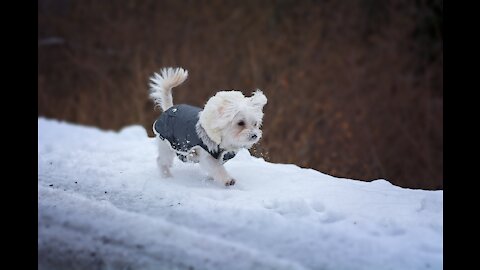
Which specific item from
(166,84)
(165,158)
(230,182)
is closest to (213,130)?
(230,182)

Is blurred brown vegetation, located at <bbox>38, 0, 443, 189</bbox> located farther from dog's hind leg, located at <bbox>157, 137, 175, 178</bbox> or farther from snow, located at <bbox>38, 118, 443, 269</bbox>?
snow, located at <bbox>38, 118, 443, 269</bbox>

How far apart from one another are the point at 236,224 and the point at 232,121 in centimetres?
98

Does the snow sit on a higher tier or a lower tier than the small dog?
lower

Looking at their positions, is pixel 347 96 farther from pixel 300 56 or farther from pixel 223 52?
pixel 223 52

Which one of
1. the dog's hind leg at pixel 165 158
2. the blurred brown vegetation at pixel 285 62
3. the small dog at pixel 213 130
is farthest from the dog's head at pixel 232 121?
the blurred brown vegetation at pixel 285 62

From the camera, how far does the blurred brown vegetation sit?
29.3 ft

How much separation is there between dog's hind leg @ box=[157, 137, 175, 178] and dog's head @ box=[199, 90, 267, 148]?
52 centimetres

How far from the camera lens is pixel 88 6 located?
36.3 feet

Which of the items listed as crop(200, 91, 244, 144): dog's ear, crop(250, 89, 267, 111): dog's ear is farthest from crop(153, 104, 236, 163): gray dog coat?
crop(250, 89, 267, 111): dog's ear

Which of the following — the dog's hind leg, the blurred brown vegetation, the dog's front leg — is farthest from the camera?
the blurred brown vegetation

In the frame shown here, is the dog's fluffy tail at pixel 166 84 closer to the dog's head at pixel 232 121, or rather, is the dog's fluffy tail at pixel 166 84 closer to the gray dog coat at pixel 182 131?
the gray dog coat at pixel 182 131

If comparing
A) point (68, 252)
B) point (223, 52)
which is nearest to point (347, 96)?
Answer: point (223, 52)

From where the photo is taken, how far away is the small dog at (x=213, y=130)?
346 cm
